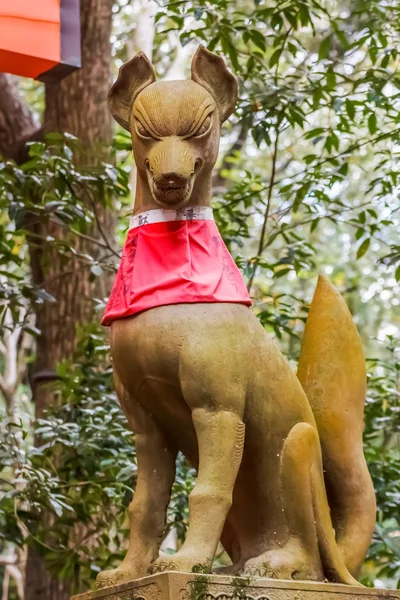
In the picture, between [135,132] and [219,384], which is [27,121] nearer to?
[135,132]

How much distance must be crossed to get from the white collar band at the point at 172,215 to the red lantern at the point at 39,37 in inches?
65.5

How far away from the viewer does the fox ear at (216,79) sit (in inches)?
129

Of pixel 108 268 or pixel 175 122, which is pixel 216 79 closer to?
pixel 175 122

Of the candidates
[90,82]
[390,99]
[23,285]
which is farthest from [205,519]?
[90,82]

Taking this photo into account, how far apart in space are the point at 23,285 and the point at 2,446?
871mm

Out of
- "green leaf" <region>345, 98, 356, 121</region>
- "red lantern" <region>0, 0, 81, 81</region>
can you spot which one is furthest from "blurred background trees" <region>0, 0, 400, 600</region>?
"red lantern" <region>0, 0, 81, 81</region>

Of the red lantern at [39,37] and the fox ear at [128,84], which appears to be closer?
the fox ear at [128,84]

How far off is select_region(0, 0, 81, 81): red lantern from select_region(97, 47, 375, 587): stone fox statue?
1.37 m

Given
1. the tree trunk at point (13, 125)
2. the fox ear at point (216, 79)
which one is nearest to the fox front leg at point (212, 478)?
the fox ear at point (216, 79)

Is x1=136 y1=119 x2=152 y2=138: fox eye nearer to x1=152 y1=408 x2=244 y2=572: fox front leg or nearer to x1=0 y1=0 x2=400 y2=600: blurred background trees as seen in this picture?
x1=152 y1=408 x2=244 y2=572: fox front leg

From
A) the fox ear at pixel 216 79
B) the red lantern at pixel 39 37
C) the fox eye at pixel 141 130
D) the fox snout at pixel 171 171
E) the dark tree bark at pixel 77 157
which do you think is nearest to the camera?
the fox snout at pixel 171 171

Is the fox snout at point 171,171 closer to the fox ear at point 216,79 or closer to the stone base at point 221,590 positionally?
the fox ear at point 216,79

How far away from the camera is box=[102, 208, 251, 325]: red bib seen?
3.05 m

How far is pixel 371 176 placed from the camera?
1177cm
